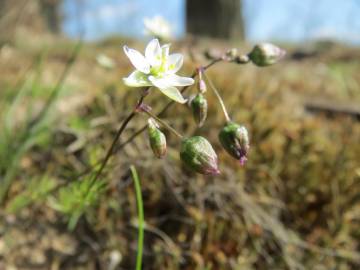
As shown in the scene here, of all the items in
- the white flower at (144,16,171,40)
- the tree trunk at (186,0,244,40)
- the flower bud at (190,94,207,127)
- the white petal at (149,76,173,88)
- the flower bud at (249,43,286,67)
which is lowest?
the tree trunk at (186,0,244,40)

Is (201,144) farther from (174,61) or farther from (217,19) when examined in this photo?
(217,19)

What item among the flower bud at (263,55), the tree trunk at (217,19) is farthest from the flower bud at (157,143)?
the tree trunk at (217,19)

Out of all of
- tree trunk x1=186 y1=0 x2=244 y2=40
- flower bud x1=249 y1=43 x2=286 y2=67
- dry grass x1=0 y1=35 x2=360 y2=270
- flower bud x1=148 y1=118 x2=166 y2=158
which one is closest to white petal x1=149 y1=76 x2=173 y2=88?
flower bud x1=148 y1=118 x2=166 y2=158

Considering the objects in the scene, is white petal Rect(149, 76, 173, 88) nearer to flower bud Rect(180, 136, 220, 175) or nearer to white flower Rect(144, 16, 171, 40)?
flower bud Rect(180, 136, 220, 175)

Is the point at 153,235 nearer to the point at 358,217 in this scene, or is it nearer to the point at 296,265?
the point at 296,265

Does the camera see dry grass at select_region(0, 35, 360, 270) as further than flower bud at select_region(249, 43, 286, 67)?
Yes

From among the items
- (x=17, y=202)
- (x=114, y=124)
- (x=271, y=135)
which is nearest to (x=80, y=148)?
(x=114, y=124)

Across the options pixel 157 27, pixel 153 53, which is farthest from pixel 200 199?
pixel 153 53
